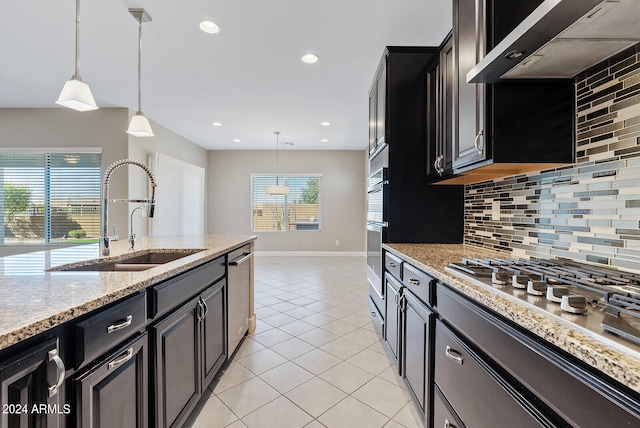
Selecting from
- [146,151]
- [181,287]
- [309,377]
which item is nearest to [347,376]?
[309,377]

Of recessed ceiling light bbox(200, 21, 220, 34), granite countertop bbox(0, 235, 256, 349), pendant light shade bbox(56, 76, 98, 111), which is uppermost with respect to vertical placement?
recessed ceiling light bbox(200, 21, 220, 34)

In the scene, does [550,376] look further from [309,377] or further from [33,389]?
[309,377]

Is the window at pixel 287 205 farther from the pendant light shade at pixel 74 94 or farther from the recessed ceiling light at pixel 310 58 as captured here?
the pendant light shade at pixel 74 94

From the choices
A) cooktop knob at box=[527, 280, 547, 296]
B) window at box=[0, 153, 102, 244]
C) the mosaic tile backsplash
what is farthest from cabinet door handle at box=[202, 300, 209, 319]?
window at box=[0, 153, 102, 244]

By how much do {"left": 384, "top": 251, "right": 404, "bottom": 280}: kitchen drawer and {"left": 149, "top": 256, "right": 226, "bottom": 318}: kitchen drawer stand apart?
1172mm

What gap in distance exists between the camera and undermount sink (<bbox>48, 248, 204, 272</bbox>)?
1488 millimetres

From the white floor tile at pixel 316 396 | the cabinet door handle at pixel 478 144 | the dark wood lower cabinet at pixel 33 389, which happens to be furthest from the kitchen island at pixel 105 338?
the cabinet door handle at pixel 478 144

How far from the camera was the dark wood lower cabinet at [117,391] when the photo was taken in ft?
2.74

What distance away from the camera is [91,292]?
923 mm

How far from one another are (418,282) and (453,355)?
17.5 inches

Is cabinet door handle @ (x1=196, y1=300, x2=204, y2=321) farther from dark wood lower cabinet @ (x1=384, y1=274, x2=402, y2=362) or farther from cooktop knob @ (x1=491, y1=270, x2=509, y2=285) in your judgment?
cooktop knob @ (x1=491, y1=270, x2=509, y2=285)

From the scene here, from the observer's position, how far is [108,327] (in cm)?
93

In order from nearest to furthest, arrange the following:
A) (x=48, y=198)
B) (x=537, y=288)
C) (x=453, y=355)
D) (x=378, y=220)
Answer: (x=537, y=288)
(x=453, y=355)
(x=378, y=220)
(x=48, y=198)

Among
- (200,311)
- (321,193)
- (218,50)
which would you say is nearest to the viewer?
(200,311)
